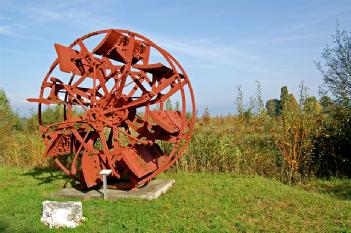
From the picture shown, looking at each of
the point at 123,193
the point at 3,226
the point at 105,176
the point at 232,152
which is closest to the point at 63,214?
the point at 3,226

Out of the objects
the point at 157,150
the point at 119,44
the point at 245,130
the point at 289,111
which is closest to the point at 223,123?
the point at 245,130

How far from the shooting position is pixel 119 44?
8.26m

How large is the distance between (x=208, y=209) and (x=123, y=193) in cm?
190

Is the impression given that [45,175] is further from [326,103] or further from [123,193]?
[326,103]

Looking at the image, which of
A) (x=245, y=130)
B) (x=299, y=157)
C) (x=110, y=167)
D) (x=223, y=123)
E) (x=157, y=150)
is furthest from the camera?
(x=223, y=123)

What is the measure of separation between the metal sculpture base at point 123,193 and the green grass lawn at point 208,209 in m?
0.18

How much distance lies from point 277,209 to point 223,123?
8.07 m

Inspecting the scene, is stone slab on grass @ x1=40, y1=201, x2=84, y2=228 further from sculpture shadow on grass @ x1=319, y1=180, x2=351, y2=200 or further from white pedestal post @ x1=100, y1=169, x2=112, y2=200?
sculpture shadow on grass @ x1=319, y1=180, x2=351, y2=200

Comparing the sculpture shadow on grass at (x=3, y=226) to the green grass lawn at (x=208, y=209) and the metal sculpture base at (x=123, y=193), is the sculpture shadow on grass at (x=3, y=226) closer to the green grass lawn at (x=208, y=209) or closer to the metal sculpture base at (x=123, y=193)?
the green grass lawn at (x=208, y=209)

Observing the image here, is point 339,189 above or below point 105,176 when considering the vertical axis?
below

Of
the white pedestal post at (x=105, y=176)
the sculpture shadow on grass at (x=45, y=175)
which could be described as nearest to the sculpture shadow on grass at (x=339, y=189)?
the white pedestal post at (x=105, y=176)

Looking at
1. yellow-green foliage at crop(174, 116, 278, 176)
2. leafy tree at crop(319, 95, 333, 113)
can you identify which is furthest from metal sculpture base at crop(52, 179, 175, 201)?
leafy tree at crop(319, 95, 333, 113)

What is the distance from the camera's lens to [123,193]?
7.88m

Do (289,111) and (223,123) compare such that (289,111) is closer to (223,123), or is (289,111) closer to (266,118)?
(266,118)
